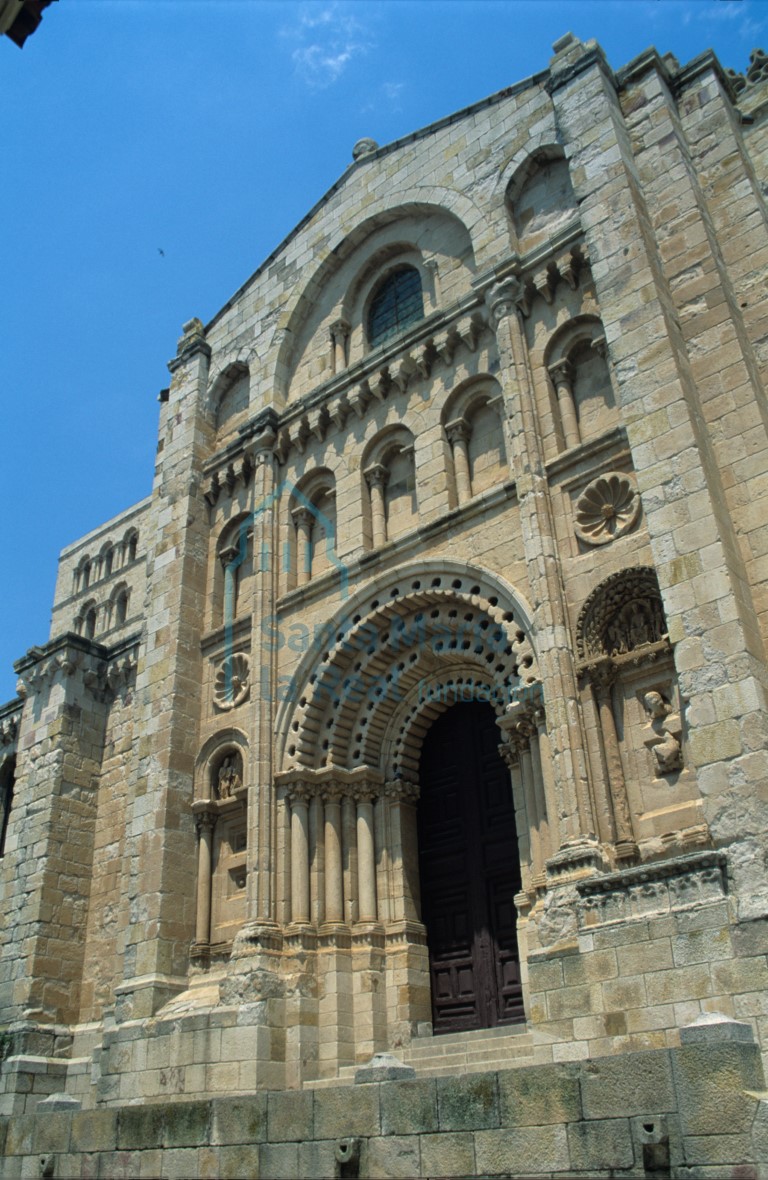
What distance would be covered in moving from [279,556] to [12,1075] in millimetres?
9195

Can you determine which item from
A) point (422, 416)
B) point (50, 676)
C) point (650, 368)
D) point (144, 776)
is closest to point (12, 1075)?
point (144, 776)

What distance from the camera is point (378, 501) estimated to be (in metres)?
16.1

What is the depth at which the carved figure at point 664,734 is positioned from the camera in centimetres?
1115

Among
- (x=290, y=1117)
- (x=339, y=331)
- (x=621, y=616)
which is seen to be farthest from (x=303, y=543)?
(x=290, y=1117)

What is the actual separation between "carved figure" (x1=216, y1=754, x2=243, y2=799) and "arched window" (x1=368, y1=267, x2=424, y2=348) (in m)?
7.54

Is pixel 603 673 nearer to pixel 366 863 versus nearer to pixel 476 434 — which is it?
pixel 366 863

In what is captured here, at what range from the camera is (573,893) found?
1080 centimetres

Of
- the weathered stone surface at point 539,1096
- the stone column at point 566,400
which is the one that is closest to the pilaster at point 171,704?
the stone column at point 566,400

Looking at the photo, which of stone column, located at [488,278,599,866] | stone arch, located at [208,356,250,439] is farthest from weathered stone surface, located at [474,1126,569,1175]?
stone arch, located at [208,356,250,439]

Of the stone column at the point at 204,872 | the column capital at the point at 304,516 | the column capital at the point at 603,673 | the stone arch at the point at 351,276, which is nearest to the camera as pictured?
the column capital at the point at 603,673

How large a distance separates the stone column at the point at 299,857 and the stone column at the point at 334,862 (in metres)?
0.31

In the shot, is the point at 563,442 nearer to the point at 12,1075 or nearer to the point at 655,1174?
the point at 655,1174

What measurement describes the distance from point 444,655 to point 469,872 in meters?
2.99

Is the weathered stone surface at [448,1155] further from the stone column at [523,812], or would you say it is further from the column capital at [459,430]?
the column capital at [459,430]
